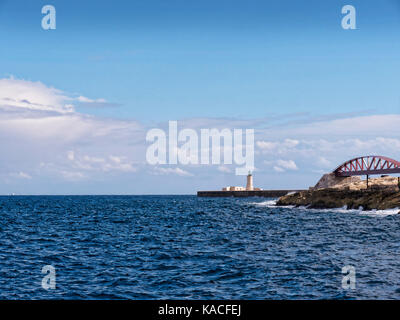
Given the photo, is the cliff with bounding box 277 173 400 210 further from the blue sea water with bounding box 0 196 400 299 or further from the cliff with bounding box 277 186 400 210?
the blue sea water with bounding box 0 196 400 299

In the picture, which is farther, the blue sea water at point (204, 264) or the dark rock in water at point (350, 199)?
the dark rock in water at point (350, 199)

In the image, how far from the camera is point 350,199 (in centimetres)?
8012

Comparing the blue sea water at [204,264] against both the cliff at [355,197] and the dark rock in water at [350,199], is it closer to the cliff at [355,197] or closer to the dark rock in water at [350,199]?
the dark rock in water at [350,199]

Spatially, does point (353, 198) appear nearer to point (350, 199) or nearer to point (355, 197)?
point (355, 197)

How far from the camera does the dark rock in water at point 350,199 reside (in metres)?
70.9

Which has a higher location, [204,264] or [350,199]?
[350,199]

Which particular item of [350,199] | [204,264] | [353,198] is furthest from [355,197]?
[204,264]

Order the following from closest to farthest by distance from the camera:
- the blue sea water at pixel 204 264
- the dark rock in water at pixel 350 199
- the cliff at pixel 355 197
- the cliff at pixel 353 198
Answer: the blue sea water at pixel 204 264 < the dark rock in water at pixel 350 199 < the cliff at pixel 353 198 < the cliff at pixel 355 197

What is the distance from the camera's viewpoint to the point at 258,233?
40.2 m

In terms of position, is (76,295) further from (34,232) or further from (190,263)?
(34,232)

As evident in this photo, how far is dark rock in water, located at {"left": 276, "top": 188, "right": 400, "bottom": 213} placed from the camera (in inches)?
2791

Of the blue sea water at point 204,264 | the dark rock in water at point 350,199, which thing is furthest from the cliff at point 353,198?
the blue sea water at point 204,264

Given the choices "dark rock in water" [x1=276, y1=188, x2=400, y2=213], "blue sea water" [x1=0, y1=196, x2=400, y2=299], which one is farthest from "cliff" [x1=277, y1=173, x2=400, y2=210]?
"blue sea water" [x1=0, y1=196, x2=400, y2=299]
